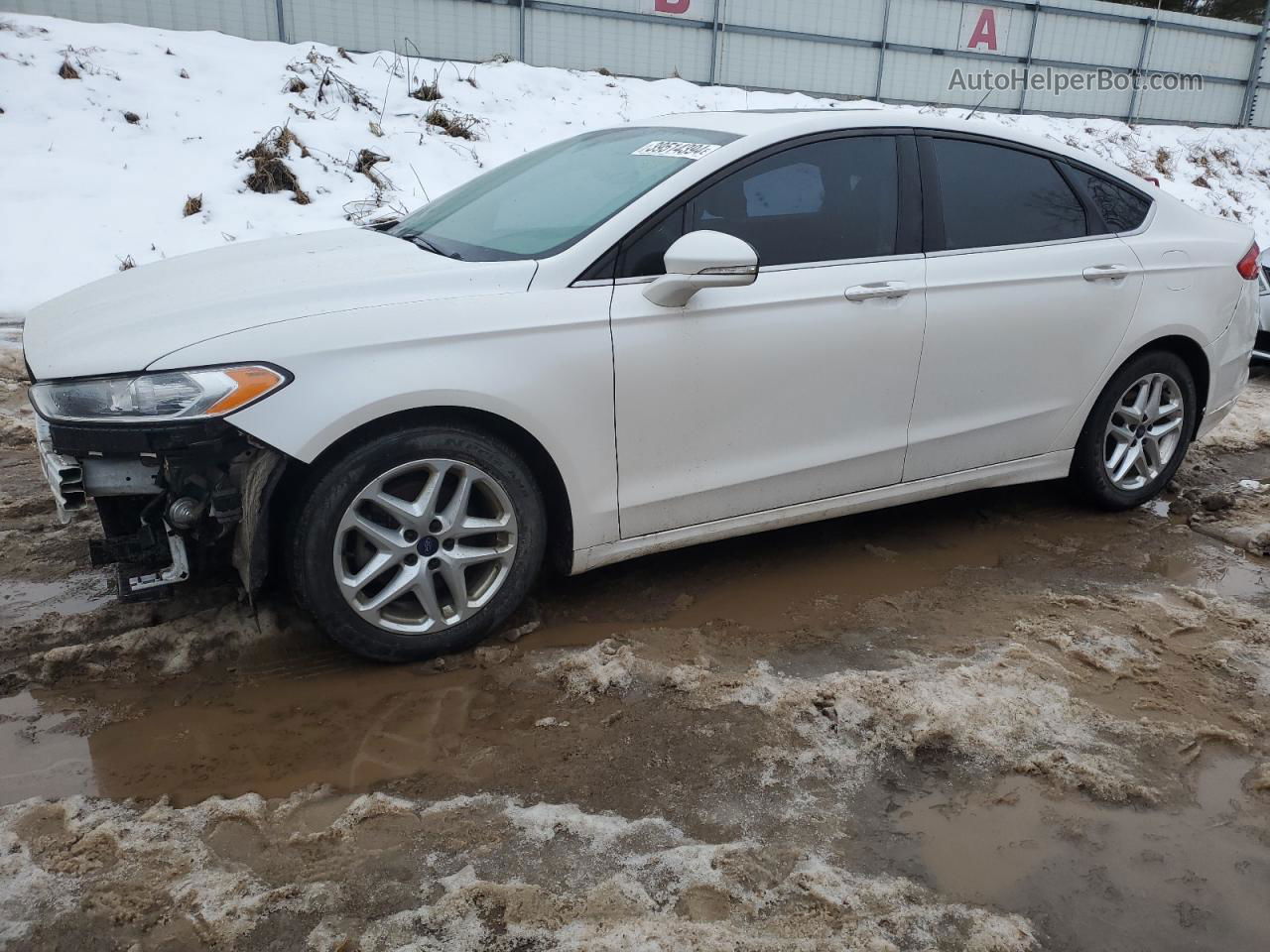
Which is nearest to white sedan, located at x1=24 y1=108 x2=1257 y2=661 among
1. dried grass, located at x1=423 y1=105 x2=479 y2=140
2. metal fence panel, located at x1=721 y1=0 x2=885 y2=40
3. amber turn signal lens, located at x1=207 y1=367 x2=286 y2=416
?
amber turn signal lens, located at x1=207 y1=367 x2=286 y2=416

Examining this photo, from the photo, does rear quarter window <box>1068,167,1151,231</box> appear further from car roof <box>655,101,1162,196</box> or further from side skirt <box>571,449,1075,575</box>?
side skirt <box>571,449,1075,575</box>

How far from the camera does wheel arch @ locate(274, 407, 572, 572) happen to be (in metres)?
2.81

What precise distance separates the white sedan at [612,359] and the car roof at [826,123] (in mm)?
18

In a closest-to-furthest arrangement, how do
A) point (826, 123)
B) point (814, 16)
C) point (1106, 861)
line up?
point (1106, 861), point (826, 123), point (814, 16)

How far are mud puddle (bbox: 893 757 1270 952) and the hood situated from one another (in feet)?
6.50

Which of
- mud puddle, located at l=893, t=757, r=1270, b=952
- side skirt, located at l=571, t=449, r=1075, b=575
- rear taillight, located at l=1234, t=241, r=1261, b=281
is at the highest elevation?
rear taillight, located at l=1234, t=241, r=1261, b=281

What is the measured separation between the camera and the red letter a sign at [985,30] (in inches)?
633

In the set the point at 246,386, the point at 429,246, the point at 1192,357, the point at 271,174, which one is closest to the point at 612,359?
the point at 429,246

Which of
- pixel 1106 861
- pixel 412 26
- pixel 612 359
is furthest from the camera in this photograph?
pixel 412 26

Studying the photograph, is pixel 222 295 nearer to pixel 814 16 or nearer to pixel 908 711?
pixel 908 711

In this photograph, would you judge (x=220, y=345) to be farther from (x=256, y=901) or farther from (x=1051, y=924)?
(x=1051, y=924)

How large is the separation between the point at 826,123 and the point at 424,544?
211 centimetres

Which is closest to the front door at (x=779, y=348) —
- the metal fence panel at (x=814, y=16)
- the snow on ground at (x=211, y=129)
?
the snow on ground at (x=211, y=129)

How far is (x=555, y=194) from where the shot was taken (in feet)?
11.7
